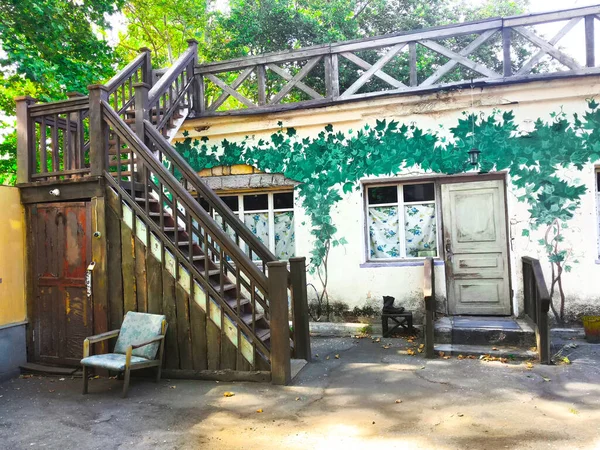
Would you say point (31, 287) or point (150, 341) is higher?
point (31, 287)

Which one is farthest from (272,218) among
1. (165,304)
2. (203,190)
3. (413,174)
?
(165,304)

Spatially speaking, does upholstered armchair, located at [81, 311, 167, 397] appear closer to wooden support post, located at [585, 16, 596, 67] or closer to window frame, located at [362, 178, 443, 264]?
window frame, located at [362, 178, 443, 264]

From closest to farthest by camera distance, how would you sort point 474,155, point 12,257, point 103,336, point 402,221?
point 103,336 → point 12,257 → point 474,155 → point 402,221

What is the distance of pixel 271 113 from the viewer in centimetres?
764

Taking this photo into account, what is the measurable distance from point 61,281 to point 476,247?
577 cm

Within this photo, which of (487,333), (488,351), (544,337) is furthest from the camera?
(487,333)

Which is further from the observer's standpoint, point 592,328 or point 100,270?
point 592,328

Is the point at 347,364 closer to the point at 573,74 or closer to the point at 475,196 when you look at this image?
the point at 475,196

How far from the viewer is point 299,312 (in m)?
5.57

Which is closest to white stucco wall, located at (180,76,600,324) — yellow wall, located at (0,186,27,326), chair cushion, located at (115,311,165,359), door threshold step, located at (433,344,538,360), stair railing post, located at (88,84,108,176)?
door threshold step, located at (433,344,538,360)

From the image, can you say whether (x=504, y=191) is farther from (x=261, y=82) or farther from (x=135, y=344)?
(x=135, y=344)

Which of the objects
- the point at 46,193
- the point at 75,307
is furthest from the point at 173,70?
the point at 75,307

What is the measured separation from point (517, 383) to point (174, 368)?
3.64 m

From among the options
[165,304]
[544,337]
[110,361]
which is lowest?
[544,337]
